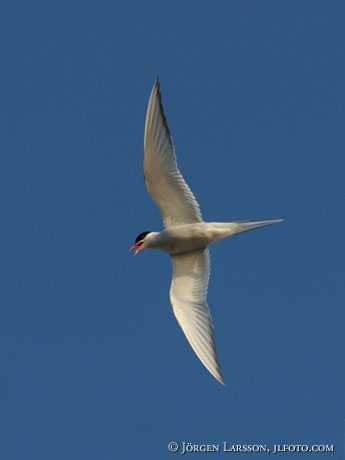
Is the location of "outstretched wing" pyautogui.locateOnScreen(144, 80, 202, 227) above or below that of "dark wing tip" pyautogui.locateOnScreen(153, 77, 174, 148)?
below

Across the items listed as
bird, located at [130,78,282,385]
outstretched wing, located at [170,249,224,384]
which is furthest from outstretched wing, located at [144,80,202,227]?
outstretched wing, located at [170,249,224,384]

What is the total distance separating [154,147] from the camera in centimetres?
1309

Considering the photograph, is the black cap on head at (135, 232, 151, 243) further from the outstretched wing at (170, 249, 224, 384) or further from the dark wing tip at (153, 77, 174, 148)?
the dark wing tip at (153, 77, 174, 148)

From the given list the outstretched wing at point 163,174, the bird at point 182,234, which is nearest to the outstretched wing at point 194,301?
the bird at point 182,234

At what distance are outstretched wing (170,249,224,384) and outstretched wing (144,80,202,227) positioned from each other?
24.0 inches

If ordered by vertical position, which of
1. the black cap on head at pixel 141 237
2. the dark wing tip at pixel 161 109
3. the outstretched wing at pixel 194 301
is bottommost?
the outstretched wing at pixel 194 301

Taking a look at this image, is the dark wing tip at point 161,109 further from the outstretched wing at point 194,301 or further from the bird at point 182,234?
the outstretched wing at point 194,301

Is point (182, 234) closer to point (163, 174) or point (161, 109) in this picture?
point (163, 174)

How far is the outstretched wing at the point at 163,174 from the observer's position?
1293cm

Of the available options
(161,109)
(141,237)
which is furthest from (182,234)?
(161,109)

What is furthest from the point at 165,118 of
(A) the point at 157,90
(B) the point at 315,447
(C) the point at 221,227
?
(B) the point at 315,447

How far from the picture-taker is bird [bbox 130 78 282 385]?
42.4 feet

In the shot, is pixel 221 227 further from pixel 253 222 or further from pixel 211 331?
pixel 211 331

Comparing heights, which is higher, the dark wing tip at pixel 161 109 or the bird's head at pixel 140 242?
the dark wing tip at pixel 161 109
